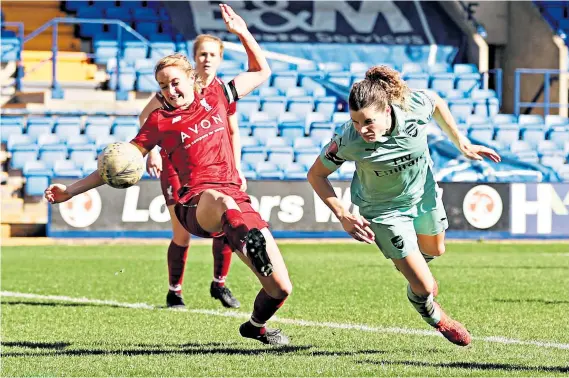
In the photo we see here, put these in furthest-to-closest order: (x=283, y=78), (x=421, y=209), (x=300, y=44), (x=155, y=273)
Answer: (x=300, y=44)
(x=283, y=78)
(x=155, y=273)
(x=421, y=209)

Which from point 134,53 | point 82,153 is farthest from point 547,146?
point 82,153

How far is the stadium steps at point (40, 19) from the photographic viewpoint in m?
25.0

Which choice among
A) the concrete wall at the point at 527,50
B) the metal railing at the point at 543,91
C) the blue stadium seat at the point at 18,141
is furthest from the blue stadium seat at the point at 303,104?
the concrete wall at the point at 527,50

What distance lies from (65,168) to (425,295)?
14.7m

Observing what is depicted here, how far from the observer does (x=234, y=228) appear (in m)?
6.76

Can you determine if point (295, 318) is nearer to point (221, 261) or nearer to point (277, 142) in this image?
point (221, 261)

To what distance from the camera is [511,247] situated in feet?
62.2

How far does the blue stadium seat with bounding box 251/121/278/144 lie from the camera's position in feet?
74.7

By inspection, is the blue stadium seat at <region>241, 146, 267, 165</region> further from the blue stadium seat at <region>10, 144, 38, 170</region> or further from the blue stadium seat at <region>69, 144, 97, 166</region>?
the blue stadium seat at <region>10, 144, 38, 170</region>

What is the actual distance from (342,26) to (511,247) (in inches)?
392

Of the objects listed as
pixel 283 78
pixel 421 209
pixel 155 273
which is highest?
pixel 283 78

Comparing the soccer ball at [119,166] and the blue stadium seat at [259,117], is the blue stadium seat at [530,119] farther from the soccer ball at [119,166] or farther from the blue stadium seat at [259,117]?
the soccer ball at [119,166]

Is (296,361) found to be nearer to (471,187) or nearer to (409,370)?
(409,370)

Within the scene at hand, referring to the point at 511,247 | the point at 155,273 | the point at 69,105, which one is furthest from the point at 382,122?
Answer: the point at 69,105
